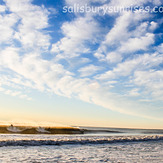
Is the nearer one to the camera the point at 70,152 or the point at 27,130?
the point at 70,152

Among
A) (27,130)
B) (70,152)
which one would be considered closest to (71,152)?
(70,152)

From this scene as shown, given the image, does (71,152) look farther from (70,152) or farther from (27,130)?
(27,130)

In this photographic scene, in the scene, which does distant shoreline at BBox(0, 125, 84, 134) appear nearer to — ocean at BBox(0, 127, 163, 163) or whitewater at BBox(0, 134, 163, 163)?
ocean at BBox(0, 127, 163, 163)

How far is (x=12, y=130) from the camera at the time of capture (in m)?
41.6

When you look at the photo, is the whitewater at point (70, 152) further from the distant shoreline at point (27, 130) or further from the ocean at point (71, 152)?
the distant shoreline at point (27, 130)

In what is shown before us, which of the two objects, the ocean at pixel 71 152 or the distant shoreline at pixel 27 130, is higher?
the ocean at pixel 71 152

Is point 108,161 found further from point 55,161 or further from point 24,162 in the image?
point 24,162

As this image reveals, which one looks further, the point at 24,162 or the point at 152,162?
the point at 152,162

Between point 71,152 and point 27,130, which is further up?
point 71,152

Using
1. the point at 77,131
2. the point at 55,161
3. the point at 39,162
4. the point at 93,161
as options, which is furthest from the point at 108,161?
the point at 77,131

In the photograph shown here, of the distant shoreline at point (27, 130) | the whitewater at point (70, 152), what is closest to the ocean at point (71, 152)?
the whitewater at point (70, 152)

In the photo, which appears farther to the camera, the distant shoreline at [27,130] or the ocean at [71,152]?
the distant shoreline at [27,130]

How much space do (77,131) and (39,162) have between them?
136 feet

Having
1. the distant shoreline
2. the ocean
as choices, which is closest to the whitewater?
the ocean
